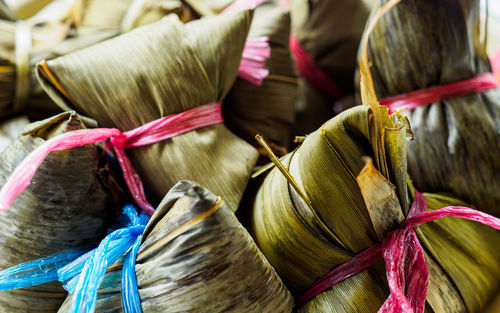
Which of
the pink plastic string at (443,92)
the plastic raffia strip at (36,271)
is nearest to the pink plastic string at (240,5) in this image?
the pink plastic string at (443,92)

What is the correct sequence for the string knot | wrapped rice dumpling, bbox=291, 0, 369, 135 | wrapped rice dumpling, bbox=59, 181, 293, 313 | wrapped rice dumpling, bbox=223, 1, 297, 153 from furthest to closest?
wrapped rice dumpling, bbox=291, 0, 369, 135, wrapped rice dumpling, bbox=223, 1, 297, 153, the string knot, wrapped rice dumpling, bbox=59, 181, 293, 313

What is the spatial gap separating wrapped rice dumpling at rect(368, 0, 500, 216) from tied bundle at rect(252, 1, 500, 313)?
160 mm

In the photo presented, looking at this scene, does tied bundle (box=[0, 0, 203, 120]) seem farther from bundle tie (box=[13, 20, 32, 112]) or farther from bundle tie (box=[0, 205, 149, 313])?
bundle tie (box=[0, 205, 149, 313])

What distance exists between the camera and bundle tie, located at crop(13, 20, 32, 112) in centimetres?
80

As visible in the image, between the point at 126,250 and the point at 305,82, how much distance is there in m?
0.74

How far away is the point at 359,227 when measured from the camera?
1.87 feet

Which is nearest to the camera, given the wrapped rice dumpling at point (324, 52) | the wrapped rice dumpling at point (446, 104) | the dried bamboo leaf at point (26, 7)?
the wrapped rice dumpling at point (446, 104)

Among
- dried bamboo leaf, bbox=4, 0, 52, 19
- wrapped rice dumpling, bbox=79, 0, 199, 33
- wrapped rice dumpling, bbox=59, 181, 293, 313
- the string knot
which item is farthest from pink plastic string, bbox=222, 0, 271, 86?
dried bamboo leaf, bbox=4, 0, 52, 19

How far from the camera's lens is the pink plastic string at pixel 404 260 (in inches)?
20.5

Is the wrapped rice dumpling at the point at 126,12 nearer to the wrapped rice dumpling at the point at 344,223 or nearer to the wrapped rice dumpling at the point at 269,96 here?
the wrapped rice dumpling at the point at 269,96

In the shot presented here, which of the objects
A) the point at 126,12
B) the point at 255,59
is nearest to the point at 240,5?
the point at 255,59

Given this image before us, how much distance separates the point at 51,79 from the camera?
2.22ft

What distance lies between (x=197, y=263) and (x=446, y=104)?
1.97 feet

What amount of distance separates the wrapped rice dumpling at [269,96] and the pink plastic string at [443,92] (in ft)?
0.81
